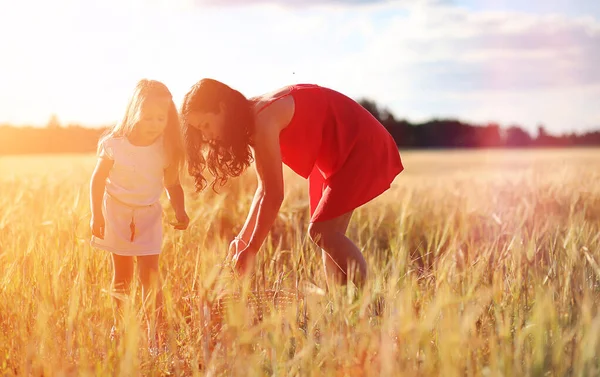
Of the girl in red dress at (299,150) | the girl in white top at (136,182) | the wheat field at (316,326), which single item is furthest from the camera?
the girl in white top at (136,182)

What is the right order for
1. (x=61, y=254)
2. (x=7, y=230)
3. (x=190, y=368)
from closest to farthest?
(x=190, y=368), (x=61, y=254), (x=7, y=230)

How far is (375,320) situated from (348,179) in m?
0.77

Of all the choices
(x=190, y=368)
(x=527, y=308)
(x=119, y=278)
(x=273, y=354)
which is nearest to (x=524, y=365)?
(x=527, y=308)

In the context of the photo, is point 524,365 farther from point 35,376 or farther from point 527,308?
point 35,376

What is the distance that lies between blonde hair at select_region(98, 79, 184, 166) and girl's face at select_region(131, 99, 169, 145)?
2 cm

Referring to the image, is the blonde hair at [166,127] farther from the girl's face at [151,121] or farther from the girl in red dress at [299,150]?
the girl in red dress at [299,150]

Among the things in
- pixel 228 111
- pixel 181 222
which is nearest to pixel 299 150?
pixel 228 111

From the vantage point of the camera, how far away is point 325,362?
1734mm

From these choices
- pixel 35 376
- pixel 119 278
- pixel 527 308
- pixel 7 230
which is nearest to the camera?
pixel 35 376

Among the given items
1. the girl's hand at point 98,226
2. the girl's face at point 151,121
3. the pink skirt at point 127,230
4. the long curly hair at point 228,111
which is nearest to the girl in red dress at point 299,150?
the long curly hair at point 228,111

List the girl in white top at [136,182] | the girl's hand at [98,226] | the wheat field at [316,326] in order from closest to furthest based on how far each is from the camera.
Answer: the wheat field at [316,326] → the girl's hand at [98,226] → the girl in white top at [136,182]

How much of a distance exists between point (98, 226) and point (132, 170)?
254 millimetres

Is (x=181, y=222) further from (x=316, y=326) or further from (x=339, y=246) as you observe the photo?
(x=316, y=326)

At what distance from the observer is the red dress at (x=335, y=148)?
101 inches
